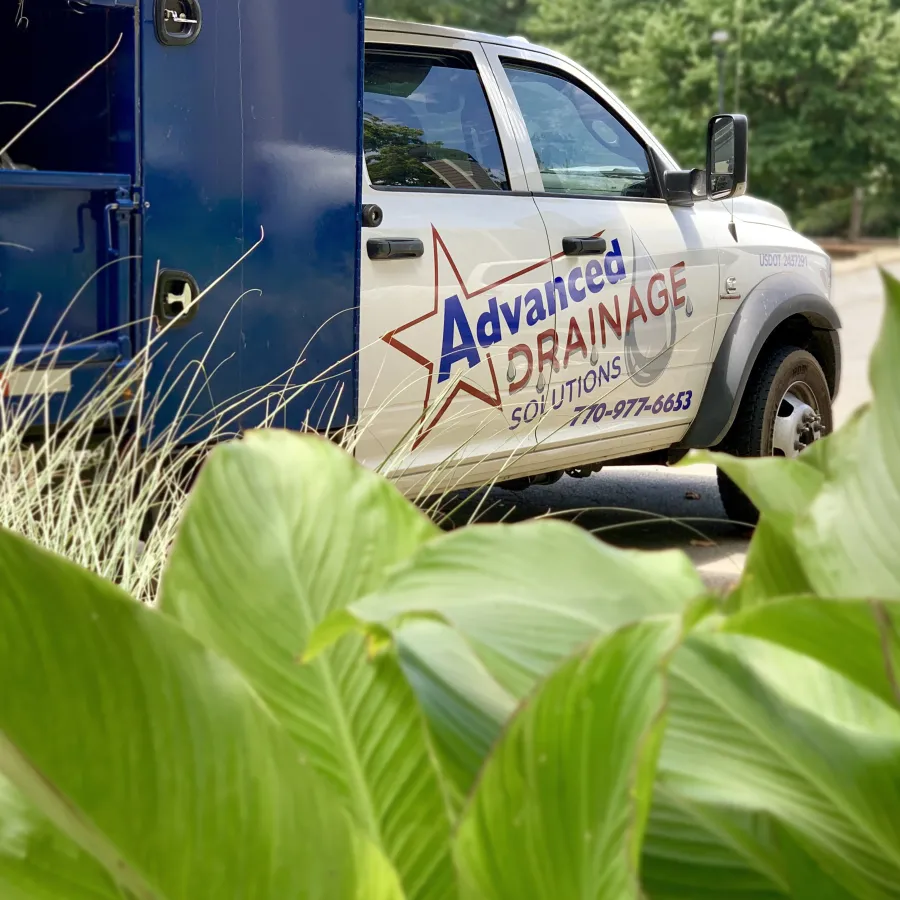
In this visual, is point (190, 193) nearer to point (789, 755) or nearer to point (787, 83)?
point (789, 755)

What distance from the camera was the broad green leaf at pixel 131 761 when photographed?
496 millimetres

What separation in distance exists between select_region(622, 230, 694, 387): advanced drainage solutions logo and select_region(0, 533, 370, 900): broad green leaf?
510 centimetres

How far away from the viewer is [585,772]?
0.46 metres

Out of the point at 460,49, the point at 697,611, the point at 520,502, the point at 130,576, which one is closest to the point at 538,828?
the point at 697,611

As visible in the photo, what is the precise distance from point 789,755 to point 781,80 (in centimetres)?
4163

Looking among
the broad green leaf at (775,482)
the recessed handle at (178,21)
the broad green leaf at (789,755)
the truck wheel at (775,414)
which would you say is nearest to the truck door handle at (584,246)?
the truck wheel at (775,414)

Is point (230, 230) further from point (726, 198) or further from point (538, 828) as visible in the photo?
point (538, 828)

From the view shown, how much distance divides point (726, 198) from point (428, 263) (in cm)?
201

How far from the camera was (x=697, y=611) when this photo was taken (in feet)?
1.77

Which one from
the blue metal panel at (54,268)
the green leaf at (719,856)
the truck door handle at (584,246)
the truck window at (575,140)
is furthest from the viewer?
the truck window at (575,140)

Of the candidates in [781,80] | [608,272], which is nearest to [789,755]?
[608,272]

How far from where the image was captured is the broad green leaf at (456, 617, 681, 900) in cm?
45

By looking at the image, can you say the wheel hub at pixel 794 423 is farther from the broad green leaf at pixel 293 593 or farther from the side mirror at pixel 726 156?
the broad green leaf at pixel 293 593

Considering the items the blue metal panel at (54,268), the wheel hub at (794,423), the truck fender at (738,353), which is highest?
the blue metal panel at (54,268)
